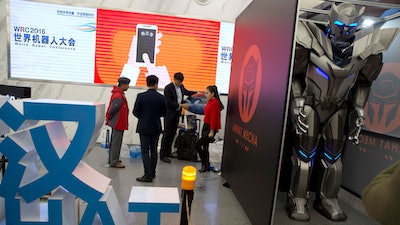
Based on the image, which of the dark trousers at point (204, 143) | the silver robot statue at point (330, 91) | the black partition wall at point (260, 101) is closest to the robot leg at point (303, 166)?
the silver robot statue at point (330, 91)

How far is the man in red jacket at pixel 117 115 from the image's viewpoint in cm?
382

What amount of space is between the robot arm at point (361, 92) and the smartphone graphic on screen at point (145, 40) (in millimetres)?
3828

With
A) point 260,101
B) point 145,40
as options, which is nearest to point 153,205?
point 260,101

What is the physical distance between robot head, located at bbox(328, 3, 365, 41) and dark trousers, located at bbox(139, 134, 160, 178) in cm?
240

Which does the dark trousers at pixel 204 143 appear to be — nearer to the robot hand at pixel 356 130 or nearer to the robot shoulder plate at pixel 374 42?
the robot hand at pixel 356 130

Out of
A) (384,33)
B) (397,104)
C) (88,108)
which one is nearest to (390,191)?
(88,108)

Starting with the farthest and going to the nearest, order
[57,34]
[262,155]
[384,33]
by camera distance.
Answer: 1. [57,34]
2. [384,33]
3. [262,155]

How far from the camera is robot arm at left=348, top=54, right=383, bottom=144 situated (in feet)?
8.71

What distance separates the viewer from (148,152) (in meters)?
3.52

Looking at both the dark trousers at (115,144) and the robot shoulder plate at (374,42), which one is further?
the dark trousers at (115,144)

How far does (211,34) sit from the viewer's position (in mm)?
5539

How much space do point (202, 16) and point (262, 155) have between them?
400cm

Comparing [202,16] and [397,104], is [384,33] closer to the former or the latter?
[397,104]

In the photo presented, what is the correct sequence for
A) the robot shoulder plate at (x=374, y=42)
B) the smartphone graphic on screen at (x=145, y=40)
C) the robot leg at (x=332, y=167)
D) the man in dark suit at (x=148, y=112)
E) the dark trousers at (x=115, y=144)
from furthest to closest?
the smartphone graphic on screen at (x=145, y=40)
the dark trousers at (x=115, y=144)
the man in dark suit at (x=148, y=112)
the robot leg at (x=332, y=167)
the robot shoulder plate at (x=374, y=42)
